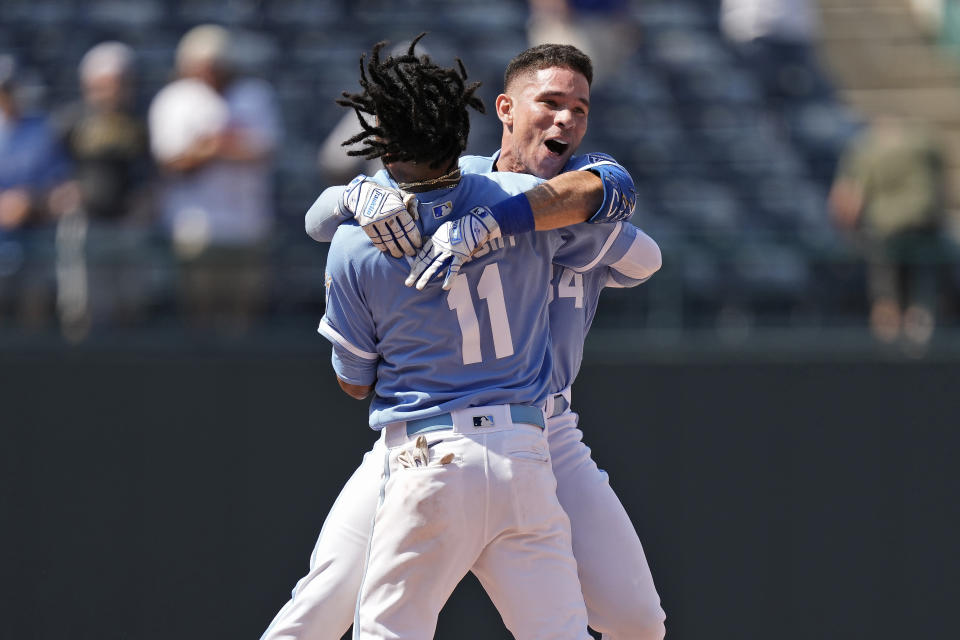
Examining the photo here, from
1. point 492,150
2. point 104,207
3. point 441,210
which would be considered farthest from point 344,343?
point 492,150

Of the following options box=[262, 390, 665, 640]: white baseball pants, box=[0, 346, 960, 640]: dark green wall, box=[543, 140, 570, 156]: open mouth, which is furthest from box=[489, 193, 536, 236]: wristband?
box=[0, 346, 960, 640]: dark green wall

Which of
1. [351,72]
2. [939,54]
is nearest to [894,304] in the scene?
[351,72]

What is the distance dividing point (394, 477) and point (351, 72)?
6.41 m

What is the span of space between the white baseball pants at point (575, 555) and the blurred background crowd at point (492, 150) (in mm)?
2774

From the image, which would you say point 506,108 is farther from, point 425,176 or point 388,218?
point 388,218

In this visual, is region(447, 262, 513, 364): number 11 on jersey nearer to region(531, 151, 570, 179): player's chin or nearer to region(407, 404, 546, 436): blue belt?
region(407, 404, 546, 436): blue belt

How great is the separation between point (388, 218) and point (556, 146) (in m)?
0.63

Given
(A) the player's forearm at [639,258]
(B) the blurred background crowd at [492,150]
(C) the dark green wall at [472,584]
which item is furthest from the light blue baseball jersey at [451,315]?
(B) the blurred background crowd at [492,150]

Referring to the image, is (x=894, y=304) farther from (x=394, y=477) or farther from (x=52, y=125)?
(x=52, y=125)

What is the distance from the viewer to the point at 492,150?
8336mm

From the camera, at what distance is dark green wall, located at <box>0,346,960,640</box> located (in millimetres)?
6391

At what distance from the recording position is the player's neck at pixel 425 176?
352 centimetres

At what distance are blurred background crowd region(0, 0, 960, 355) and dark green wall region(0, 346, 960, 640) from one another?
258 millimetres

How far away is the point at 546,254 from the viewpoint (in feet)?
11.8
